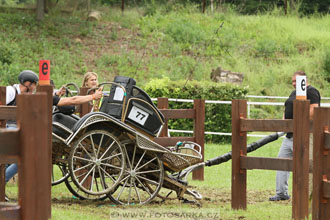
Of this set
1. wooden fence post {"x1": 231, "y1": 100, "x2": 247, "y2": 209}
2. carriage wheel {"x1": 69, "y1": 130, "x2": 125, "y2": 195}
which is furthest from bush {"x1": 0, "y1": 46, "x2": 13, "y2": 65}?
wooden fence post {"x1": 231, "y1": 100, "x2": 247, "y2": 209}

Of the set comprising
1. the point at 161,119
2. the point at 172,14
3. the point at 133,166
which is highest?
the point at 172,14

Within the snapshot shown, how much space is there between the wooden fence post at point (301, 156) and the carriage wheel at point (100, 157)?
2163 mm

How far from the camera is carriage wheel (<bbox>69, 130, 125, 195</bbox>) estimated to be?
7.85 meters

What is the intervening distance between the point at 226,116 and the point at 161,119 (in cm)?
867

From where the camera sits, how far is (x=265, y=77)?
25234mm

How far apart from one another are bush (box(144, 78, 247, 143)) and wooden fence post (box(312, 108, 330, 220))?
1117 cm

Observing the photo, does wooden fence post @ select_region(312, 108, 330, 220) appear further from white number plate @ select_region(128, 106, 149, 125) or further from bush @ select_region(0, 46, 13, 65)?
bush @ select_region(0, 46, 13, 65)

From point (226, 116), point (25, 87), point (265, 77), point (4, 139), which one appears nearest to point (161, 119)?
point (25, 87)

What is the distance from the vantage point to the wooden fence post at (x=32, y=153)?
2.79 m

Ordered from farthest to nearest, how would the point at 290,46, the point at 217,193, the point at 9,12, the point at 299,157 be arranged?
the point at 9,12, the point at 290,46, the point at 217,193, the point at 299,157

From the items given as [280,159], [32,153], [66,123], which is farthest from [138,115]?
[32,153]

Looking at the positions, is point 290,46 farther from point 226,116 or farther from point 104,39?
point 226,116

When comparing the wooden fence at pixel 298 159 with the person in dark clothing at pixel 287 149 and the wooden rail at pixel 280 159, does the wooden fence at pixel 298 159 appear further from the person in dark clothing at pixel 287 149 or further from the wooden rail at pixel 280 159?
the person in dark clothing at pixel 287 149

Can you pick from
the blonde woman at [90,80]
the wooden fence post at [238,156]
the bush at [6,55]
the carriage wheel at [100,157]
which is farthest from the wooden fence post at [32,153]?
the bush at [6,55]
